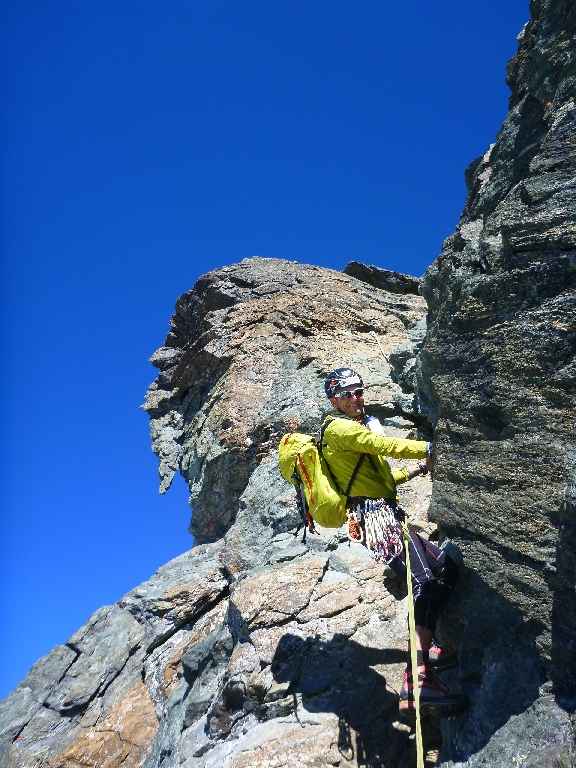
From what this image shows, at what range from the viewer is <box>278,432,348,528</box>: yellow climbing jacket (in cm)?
603

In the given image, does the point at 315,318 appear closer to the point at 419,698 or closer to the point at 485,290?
the point at 485,290

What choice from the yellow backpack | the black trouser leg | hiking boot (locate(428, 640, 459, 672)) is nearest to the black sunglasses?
the yellow backpack

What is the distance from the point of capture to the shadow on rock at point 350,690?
A: 5.79 metres

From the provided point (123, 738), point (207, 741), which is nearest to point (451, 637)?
point (207, 741)

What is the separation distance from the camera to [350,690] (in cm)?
630

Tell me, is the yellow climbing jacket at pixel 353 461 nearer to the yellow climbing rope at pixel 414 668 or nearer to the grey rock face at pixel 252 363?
the yellow climbing rope at pixel 414 668

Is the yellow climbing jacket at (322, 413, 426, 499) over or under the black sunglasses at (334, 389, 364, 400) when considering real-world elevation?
under

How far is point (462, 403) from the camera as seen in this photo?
5.71 meters

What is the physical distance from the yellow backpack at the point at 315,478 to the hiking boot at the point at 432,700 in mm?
1701

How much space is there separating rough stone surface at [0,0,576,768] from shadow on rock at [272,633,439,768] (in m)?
0.02

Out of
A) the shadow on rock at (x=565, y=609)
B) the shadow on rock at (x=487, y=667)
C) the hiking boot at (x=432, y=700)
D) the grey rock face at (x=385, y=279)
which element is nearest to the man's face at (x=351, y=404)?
the shadow on rock at (x=487, y=667)

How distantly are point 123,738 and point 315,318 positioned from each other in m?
9.87

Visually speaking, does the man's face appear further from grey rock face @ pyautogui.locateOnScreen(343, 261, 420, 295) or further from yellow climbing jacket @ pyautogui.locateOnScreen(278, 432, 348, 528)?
grey rock face @ pyautogui.locateOnScreen(343, 261, 420, 295)

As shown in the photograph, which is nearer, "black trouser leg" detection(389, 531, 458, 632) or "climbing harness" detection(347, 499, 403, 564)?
"black trouser leg" detection(389, 531, 458, 632)
